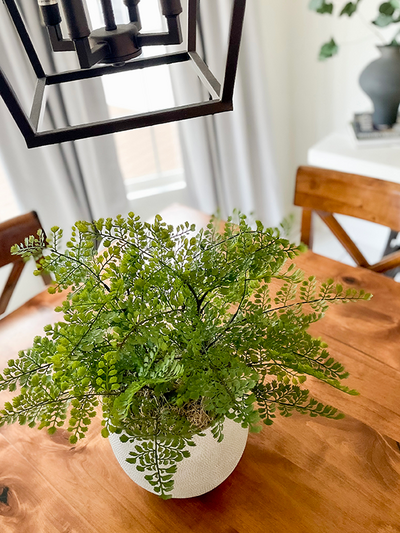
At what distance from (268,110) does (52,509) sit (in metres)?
1.83

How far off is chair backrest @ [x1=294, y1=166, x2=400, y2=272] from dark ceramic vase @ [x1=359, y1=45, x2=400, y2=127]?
57cm

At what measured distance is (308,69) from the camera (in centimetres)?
224

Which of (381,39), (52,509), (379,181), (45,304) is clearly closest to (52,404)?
(52,509)

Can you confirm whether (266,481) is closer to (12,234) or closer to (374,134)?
(12,234)

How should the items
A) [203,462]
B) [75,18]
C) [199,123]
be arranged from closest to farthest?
[75,18] → [203,462] → [199,123]

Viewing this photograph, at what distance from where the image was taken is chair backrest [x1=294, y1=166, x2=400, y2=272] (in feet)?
4.06

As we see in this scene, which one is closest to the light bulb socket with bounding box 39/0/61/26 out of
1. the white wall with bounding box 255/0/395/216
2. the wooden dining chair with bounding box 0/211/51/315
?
the wooden dining chair with bounding box 0/211/51/315

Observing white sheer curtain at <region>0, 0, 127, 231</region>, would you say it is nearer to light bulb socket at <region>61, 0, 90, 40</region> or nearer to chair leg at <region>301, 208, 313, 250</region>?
chair leg at <region>301, 208, 313, 250</region>

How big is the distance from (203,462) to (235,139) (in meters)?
1.67

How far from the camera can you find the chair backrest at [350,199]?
1236mm

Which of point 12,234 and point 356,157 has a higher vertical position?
point 12,234

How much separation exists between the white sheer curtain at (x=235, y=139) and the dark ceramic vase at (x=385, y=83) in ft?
1.71

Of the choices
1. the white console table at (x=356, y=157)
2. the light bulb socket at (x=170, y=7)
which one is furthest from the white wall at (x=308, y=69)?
the light bulb socket at (x=170, y=7)

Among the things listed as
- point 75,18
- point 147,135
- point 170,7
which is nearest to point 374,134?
point 147,135
